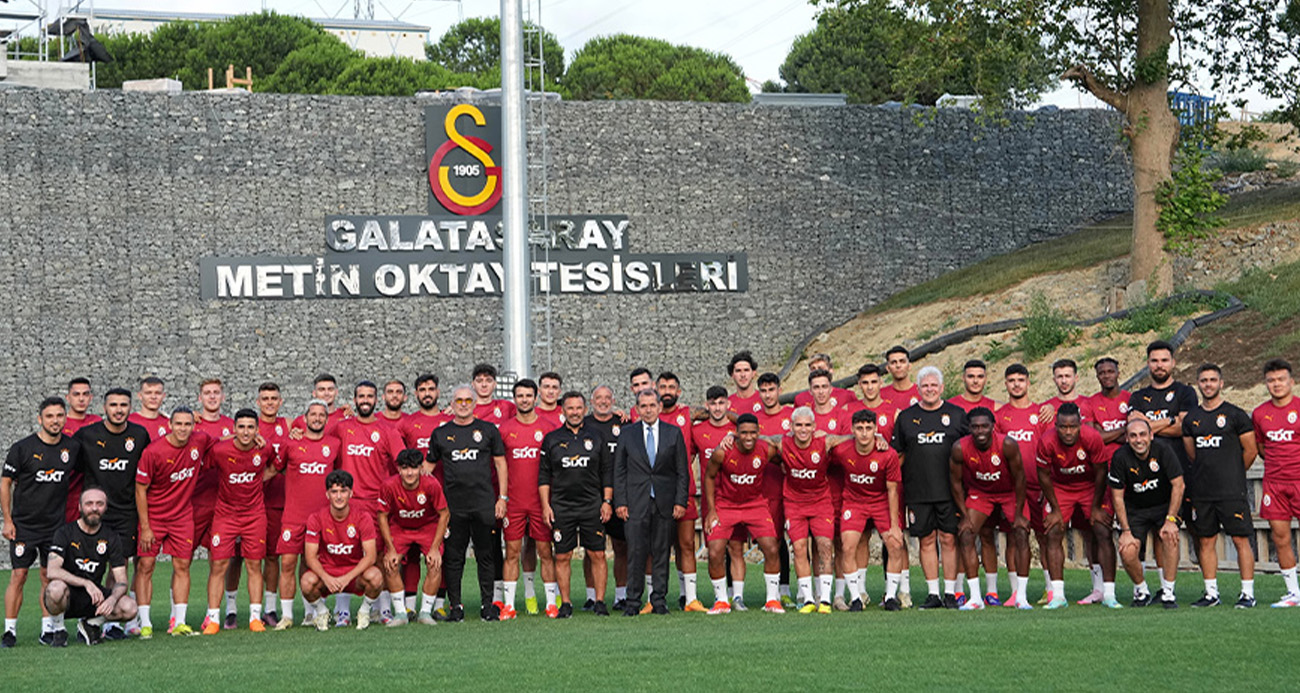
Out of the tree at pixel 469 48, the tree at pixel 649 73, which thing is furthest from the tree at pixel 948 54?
the tree at pixel 469 48

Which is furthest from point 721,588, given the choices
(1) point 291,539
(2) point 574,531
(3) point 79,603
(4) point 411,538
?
(3) point 79,603

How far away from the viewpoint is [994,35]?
885 inches

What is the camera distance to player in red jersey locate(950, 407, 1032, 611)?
1191cm

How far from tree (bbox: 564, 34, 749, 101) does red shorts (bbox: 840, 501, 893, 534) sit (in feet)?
168

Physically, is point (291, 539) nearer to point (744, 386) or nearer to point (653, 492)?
point (653, 492)

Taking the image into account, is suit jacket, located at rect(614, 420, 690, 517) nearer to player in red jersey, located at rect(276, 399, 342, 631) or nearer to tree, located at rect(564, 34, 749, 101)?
player in red jersey, located at rect(276, 399, 342, 631)

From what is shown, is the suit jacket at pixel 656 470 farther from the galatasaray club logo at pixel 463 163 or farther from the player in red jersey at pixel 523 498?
the galatasaray club logo at pixel 463 163

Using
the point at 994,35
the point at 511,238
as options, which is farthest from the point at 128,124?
the point at 994,35

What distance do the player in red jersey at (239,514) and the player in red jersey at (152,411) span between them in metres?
0.48

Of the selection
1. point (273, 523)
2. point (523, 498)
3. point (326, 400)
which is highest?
point (326, 400)

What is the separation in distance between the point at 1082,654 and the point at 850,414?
3877mm

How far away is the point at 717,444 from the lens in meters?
12.6

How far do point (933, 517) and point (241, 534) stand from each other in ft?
16.9

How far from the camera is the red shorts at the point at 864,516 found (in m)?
12.1
